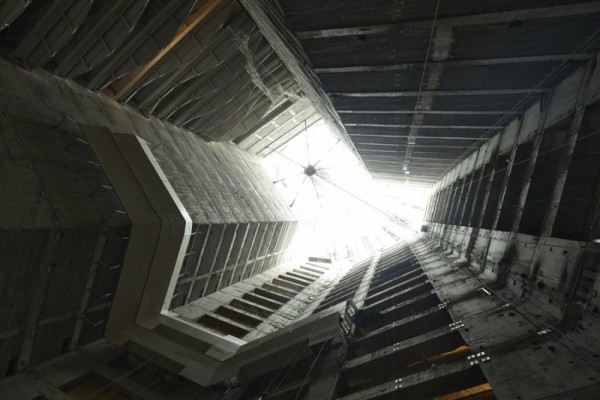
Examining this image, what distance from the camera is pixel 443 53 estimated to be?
22.5ft

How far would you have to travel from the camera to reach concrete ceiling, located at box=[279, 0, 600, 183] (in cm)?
552

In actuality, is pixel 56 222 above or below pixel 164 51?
below

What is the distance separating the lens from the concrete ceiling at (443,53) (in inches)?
217

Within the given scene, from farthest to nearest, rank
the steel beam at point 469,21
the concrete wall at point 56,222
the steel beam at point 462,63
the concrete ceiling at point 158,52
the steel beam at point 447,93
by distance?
the concrete ceiling at point 158,52 → the steel beam at point 447,93 → the concrete wall at point 56,222 → the steel beam at point 462,63 → the steel beam at point 469,21

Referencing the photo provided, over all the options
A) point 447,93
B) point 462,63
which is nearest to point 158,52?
point 447,93

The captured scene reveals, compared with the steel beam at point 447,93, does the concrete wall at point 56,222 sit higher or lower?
lower

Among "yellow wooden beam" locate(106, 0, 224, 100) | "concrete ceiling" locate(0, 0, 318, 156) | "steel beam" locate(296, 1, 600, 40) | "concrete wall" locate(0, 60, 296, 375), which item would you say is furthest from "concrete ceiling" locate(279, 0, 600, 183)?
"concrete wall" locate(0, 60, 296, 375)

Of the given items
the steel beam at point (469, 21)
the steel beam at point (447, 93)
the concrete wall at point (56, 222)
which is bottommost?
the concrete wall at point (56, 222)

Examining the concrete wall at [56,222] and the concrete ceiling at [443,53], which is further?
the concrete wall at [56,222]

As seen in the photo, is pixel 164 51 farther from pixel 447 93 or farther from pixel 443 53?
pixel 443 53

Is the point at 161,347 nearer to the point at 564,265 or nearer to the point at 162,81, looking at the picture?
the point at 564,265

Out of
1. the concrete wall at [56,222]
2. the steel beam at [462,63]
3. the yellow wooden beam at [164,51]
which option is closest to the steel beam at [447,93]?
the steel beam at [462,63]

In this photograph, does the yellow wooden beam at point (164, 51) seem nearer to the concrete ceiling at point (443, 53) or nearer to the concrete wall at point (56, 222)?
the concrete wall at point (56, 222)

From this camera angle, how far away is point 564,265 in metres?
5.28
